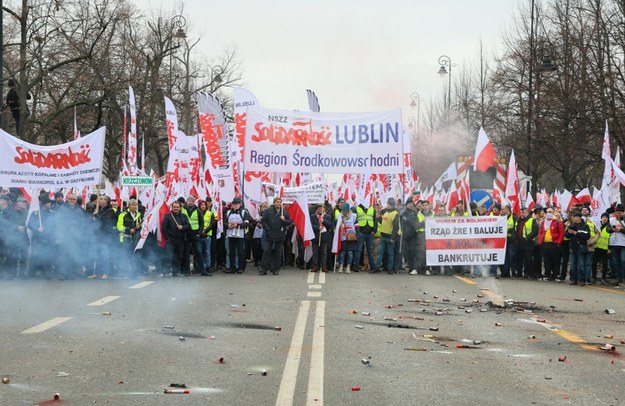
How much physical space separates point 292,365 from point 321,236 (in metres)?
14.7

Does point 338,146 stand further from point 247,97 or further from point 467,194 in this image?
point 247,97

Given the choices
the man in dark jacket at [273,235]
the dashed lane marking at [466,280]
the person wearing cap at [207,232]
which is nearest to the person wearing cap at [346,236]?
the man in dark jacket at [273,235]

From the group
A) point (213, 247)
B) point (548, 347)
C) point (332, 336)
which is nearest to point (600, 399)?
point (548, 347)

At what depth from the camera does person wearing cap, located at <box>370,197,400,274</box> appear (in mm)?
23188

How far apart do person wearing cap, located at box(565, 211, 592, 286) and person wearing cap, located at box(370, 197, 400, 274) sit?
4337mm

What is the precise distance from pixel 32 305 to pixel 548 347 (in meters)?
7.35

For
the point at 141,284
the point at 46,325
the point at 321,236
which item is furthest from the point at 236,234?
the point at 46,325

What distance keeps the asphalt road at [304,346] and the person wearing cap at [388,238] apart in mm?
6047

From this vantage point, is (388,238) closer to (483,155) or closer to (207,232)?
(483,155)

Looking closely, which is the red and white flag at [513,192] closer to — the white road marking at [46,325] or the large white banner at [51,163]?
the large white banner at [51,163]

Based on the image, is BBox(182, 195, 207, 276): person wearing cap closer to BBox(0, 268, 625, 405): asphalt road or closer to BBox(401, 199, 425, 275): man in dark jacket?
BBox(0, 268, 625, 405): asphalt road

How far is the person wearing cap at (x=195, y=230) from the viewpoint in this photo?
68.2ft

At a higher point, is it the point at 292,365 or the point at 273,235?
the point at 273,235

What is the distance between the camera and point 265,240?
21828 mm
